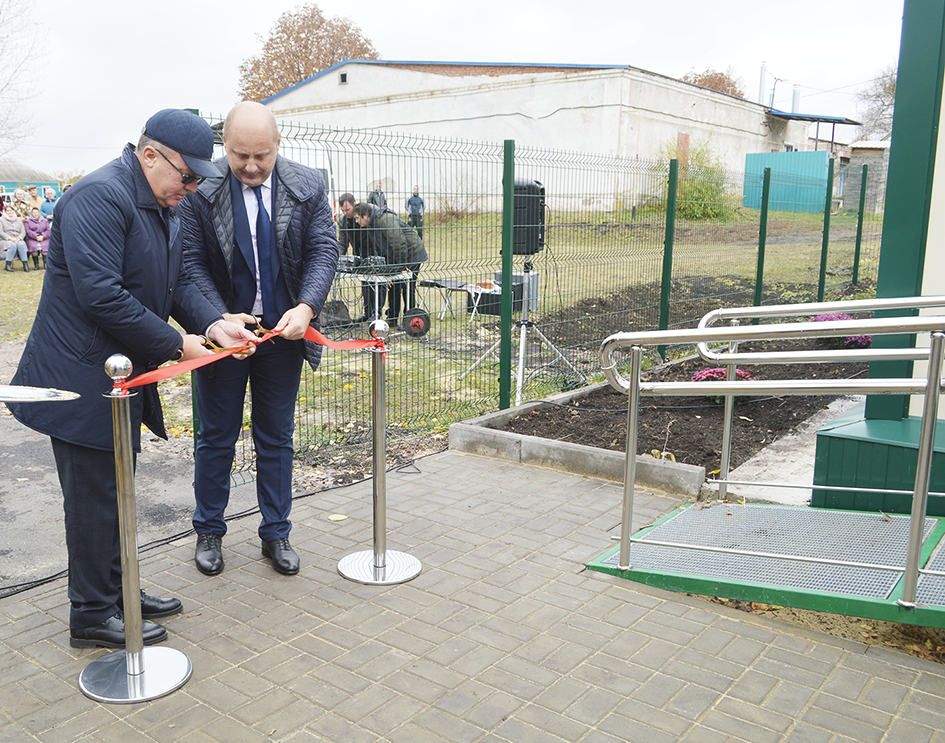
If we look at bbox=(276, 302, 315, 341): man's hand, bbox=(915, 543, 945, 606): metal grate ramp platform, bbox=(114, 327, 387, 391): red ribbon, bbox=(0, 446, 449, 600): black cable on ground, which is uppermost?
bbox=(276, 302, 315, 341): man's hand

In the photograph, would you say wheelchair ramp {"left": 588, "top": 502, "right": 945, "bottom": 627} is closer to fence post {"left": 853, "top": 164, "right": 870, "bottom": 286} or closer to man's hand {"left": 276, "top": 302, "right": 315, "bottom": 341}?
man's hand {"left": 276, "top": 302, "right": 315, "bottom": 341}

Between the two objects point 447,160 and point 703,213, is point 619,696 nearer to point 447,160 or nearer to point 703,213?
point 447,160

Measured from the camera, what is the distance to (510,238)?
6344 mm

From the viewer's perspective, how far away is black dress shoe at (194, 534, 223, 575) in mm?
3750

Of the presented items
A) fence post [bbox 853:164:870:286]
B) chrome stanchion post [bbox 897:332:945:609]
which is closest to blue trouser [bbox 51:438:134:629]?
chrome stanchion post [bbox 897:332:945:609]

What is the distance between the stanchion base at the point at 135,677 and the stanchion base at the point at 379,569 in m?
0.94

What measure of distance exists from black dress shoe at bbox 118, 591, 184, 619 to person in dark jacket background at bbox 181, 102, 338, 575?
1.24ft

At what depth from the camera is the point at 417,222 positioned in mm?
5953

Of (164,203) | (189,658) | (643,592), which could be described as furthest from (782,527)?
(164,203)

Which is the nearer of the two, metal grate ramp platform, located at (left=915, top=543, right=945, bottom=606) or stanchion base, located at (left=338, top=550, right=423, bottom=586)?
metal grate ramp platform, located at (left=915, top=543, right=945, bottom=606)

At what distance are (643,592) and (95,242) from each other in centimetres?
283

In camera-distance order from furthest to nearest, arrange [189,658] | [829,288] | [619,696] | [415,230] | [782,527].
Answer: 1. [829,288]
2. [415,230]
3. [782,527]
4. [189,658]
5. [619,696]

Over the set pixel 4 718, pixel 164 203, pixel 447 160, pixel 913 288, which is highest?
pixel 447 160

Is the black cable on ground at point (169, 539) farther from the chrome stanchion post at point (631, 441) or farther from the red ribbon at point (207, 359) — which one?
the chrome stanchion post at point (631, 441)
